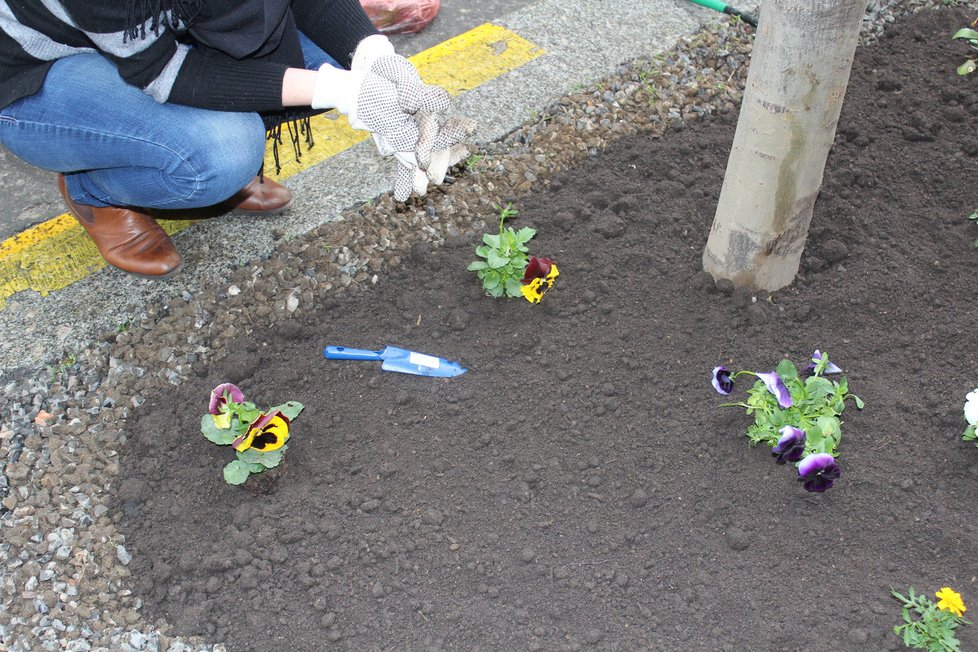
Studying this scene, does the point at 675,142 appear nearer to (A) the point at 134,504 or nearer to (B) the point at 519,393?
(B) the point at 519,393

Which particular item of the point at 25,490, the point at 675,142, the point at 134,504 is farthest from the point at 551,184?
the point at 25,490

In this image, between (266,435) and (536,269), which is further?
(536,269)

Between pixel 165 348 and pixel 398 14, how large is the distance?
1.91 m

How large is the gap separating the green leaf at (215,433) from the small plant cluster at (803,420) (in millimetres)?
1271

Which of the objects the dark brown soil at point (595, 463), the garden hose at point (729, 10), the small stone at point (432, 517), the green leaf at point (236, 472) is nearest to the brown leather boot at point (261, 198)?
the dark brown soil at point (595, 463)

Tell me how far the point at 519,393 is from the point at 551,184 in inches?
36.6

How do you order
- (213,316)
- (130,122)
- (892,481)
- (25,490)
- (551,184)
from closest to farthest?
(892,481) < (25,490) < (130,122) < (213,316) < (551,184)

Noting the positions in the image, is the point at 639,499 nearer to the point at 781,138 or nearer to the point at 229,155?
the point at 781,138

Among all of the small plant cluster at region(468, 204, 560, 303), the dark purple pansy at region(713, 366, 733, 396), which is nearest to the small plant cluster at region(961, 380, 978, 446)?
the dark purple pansy at region(713, 366, 733, 396)

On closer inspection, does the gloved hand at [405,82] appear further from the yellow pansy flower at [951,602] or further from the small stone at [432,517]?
the yellow pansy flower at [951,602]

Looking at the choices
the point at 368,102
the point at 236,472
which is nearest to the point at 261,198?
the point at 368,102

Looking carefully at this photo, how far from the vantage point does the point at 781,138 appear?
2184mm

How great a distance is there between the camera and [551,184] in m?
3.04

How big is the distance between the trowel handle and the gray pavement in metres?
0.54
